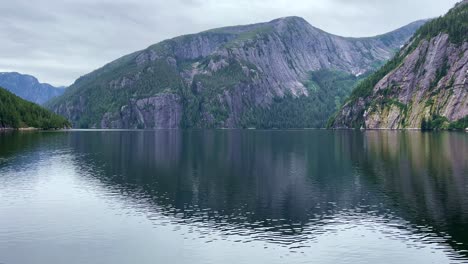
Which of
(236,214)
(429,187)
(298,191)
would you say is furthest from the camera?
(429,187)

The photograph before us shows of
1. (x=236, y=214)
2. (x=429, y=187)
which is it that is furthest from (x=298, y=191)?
(x=429, y=187)

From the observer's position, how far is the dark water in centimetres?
4897

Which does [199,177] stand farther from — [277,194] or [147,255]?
[147,255]

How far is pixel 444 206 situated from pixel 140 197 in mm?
48009

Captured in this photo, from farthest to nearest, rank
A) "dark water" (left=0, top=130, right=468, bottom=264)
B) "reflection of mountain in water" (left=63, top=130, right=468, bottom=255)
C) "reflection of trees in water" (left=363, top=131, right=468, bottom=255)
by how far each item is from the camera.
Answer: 1. "reflection of mountain in water" (left=63, top=130, right=468, bottom=255)
2. "reflection of trees in water" (left=363, top=131, right=468, bottom=255)
3. "dark water" (left=0, top=130, right=468, bottom=264)

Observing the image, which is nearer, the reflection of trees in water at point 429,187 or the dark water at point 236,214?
the dark water at point 236,214

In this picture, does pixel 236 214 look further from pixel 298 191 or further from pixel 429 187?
pixel 429 187

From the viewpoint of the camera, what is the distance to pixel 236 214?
65938 millimetres

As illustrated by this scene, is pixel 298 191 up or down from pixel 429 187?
down

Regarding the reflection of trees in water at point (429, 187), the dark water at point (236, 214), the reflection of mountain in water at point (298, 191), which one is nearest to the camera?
the dark water at point (236, 214)

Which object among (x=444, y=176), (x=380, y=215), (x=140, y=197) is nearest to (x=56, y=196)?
(x=140, y=197)

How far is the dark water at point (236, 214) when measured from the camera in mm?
48969

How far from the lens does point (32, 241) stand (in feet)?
175

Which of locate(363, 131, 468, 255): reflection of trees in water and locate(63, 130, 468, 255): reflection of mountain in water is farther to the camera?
locate(63, 130, 468, 255): reflection of mountain in water
